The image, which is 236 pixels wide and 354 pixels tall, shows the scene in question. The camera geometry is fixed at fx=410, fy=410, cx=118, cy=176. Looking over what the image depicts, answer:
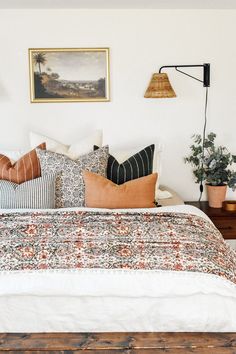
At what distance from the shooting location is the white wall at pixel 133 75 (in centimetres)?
335

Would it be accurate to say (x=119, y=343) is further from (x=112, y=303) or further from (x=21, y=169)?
(x=21, y=169)

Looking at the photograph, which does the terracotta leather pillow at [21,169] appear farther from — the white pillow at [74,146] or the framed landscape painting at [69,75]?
the framed landscape painting at [69,75]

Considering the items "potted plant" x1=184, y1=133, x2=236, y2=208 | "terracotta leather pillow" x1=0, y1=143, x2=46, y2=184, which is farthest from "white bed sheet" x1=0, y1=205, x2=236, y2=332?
"potted plant" x1=184, y1=133, x2=236, y2=208

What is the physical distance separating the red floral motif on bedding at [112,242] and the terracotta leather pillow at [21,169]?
19.2 inches

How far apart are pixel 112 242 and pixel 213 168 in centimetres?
157

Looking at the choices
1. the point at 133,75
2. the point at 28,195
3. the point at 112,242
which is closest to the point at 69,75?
the point at 133,75

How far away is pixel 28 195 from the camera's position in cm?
270

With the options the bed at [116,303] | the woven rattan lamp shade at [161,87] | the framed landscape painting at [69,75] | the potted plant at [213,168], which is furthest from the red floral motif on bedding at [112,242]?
the framed landscape painting at [69,75]

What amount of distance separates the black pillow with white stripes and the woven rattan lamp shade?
1.73ft

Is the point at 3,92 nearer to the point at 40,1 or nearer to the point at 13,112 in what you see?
the point at 13,112

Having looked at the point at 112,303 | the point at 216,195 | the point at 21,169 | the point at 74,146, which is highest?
the point at 74,146

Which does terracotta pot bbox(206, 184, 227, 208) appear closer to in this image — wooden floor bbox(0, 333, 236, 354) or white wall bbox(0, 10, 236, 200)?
white wall bbox(0, 10, 236, 200)

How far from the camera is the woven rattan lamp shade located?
319 centimetres

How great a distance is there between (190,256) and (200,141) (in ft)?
5.52
